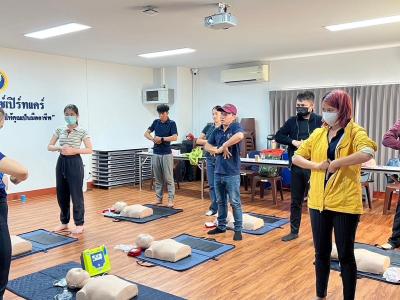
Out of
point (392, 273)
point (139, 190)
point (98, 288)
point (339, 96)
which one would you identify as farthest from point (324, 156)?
point (139, 190)

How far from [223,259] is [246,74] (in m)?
4.84

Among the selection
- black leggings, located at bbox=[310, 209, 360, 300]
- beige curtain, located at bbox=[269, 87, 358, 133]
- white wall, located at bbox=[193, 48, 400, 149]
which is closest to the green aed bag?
black leggings, located at bbox=[310, 209, 360, 300]

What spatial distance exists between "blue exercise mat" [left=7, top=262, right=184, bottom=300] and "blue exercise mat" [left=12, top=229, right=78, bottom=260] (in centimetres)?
59

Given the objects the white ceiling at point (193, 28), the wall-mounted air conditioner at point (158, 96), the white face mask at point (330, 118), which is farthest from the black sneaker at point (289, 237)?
the wall-mounted air conditioner at point (158, 96)

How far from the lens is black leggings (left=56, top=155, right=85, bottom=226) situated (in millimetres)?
4125

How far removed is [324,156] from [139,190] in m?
5.24

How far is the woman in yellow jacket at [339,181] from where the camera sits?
7.10 ft

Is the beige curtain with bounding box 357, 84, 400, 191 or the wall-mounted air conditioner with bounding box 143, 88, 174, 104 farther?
the wall-mounted air conditioner with bounding box 143, 88, 174, 104

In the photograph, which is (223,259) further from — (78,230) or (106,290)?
(78,230)

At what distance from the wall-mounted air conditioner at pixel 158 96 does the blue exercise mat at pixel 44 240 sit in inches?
175

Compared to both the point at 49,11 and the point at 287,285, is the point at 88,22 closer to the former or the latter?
the point at 49,11

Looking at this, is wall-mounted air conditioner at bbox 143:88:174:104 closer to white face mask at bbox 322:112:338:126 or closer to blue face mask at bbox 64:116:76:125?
blue face mask at bbox 64:116:76:125

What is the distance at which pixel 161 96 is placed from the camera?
8281 mm

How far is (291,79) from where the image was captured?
7316 millimetres
